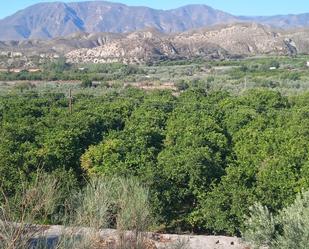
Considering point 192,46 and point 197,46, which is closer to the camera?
point 197,46

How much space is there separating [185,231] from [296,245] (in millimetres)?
8184

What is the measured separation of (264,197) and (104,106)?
16221 millimetres

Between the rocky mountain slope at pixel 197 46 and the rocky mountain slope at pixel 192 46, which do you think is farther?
the rocky mountain slope at pixel 192 46

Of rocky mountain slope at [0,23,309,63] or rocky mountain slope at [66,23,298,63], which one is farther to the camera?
rocky mountain slope at [0,23,309,63]

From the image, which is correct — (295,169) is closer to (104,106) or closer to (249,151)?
(249,151)

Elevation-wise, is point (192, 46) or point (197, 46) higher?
point (197, 46)

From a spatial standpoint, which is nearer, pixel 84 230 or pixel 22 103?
pixel 84 230

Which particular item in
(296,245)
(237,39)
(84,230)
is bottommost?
(237,39)

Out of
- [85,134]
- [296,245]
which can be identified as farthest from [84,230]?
[85,134]

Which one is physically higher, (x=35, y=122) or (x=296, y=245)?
(x=296, y=245)

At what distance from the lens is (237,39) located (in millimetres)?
137250

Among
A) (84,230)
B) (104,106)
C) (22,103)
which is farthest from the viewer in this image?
(22,103)

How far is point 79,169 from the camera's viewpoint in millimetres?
21484

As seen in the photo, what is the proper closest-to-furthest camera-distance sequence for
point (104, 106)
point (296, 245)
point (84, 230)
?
point (84, 230) → point (296, 245) → point (104, 106)
